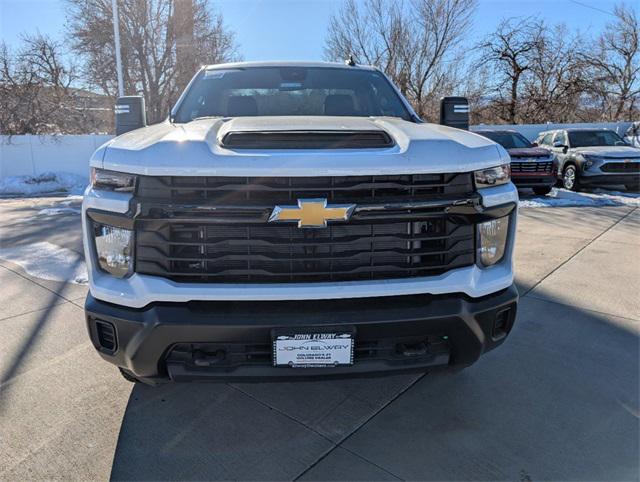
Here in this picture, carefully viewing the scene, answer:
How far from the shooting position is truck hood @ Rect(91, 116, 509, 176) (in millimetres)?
1983

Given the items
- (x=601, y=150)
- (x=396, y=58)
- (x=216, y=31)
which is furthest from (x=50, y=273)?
(x=396, y=58)

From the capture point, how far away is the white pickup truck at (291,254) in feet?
6.59

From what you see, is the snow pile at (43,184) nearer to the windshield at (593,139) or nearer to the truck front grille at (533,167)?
the truck front grille at (533,167)

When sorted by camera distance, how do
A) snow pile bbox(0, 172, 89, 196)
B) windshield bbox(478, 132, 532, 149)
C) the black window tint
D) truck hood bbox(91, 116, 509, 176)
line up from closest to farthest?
truck hood bbox(91, 116, 509, 176) → windshield bbox(478, 132, 532, 149) → snow pile bbox(0, 172, 89, 196) → the black window tint

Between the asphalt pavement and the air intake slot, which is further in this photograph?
the asphalt pavement

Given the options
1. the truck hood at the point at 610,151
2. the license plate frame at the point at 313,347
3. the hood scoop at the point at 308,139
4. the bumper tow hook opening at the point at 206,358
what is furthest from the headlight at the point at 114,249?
the truck hood at the point at 610,151

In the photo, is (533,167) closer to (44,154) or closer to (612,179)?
(612,179)

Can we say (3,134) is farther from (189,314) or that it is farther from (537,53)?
(537,53)

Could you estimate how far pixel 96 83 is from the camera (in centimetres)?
1920

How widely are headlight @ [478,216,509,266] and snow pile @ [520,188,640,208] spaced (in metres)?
8.68

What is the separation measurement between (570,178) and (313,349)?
509 inches

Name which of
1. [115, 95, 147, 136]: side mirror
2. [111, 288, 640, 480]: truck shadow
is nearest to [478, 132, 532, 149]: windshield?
[111, 288, 640, 480]: truck shadow

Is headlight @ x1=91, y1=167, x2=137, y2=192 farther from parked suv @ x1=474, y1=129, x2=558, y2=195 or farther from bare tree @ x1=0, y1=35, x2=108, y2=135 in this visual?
bare tree @ x1=0, y1=35, x2=108, y2=135

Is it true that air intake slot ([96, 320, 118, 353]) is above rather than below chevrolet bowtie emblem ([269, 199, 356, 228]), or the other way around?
below
